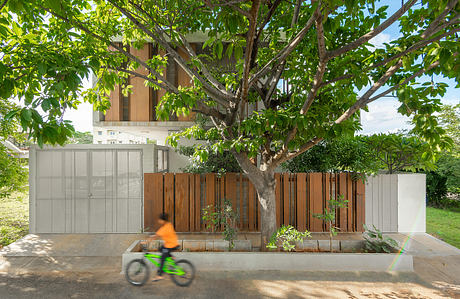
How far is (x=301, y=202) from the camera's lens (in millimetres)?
7082

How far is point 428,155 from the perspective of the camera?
176 inches

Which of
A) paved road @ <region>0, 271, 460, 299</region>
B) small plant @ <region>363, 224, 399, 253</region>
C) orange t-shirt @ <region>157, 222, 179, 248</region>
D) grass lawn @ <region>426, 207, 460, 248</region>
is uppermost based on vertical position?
orange t-shirt @ <region>157, 222, 179, 248</region>

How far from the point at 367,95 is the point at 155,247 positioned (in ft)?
17.4

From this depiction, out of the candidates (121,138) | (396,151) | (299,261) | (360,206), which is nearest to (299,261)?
(299,261)

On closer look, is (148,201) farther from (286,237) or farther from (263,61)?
(263,61)

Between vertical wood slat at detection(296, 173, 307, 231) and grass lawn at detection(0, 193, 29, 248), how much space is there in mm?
8002

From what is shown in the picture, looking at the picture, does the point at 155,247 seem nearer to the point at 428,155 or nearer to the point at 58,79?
the point at 58,79

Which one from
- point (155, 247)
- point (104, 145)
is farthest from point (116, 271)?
point (104, 145)

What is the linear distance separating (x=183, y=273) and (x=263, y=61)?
4472 mm

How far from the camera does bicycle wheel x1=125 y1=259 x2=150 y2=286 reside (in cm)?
439

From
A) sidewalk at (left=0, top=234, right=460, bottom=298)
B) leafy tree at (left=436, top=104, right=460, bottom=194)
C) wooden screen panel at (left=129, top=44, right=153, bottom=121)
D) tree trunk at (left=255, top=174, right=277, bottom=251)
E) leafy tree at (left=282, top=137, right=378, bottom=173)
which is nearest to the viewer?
sidewalk at (left=0, top=234, right=460, bottom=298)

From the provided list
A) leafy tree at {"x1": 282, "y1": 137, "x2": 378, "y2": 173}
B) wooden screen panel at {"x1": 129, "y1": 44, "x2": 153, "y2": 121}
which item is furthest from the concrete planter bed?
wooden screen panel at {"x1": 129, "y1": 44, "x2": 153, "y2": 121}

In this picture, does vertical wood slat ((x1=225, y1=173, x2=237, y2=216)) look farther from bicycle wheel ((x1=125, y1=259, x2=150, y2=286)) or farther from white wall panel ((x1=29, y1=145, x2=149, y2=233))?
bicycle wheel ((x1=125, y1=259, x2=150, y2=286))

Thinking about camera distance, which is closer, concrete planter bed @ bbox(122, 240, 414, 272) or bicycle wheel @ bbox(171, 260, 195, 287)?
bicycle wheel @ bbox(171, 260, 195, 287)
